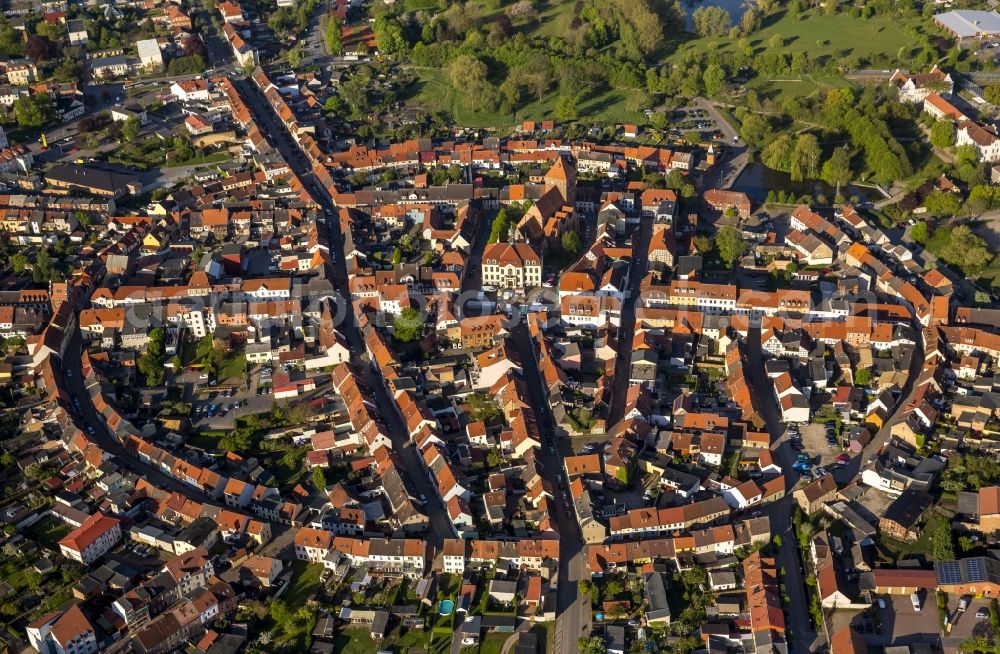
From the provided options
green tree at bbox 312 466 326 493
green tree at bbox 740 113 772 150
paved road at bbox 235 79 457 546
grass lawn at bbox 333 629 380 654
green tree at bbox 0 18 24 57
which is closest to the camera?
grass lawn at bbox 333 629 380 654

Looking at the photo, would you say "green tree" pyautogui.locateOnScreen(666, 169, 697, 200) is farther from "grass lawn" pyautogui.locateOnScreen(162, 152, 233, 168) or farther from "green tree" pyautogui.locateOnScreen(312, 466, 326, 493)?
"green tree" pyautogui.locateOnScreen(312, 466, 326, 493)

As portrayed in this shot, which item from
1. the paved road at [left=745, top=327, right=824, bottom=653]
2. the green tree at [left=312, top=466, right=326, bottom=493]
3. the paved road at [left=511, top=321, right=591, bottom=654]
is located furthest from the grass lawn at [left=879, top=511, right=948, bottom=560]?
the green tree at [left=312, top=466, right=326, bottom=493]

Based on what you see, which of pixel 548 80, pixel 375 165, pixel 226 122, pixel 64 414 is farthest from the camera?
pixel 548 80

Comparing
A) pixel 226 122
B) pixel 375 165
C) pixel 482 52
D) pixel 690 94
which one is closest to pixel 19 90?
pixel 226 122

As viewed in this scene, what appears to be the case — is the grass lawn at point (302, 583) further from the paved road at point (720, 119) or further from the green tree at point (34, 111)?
the green tree at point (34, 111)

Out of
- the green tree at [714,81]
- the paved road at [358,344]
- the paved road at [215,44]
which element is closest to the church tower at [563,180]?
the paved road at [358,344]

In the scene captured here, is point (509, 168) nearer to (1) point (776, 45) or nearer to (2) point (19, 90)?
(1) point (776, 45)

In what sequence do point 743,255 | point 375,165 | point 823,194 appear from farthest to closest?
point 375,165
point 823,194
point 743,255

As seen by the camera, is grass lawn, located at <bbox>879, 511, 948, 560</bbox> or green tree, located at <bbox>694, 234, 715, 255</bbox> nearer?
grass lawn, located at <bbox>879, 511, 948, 560</bbox>
